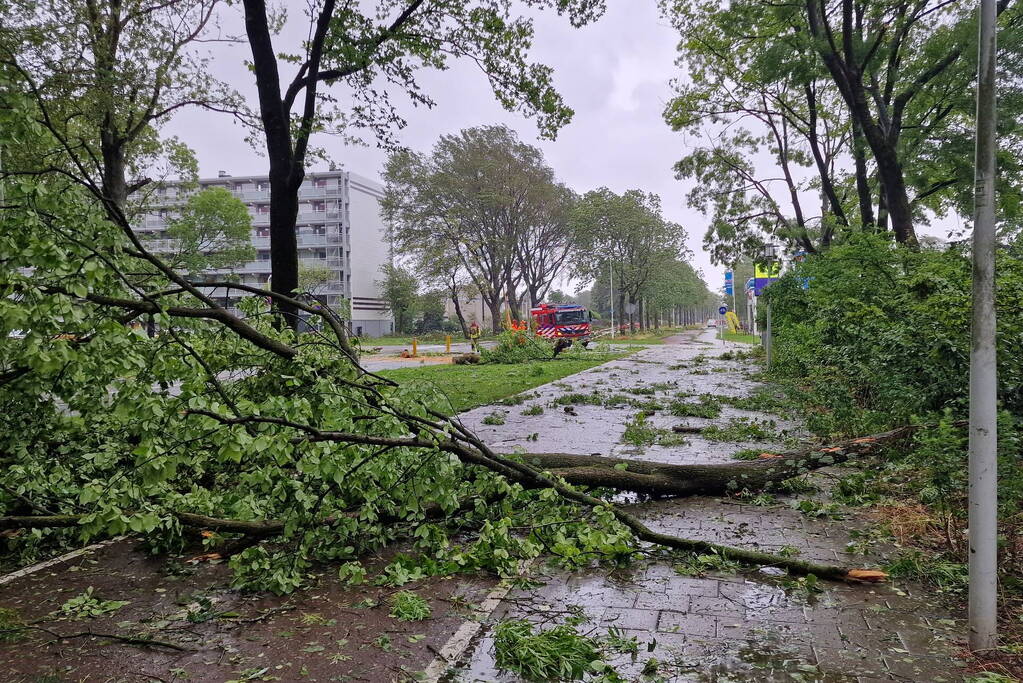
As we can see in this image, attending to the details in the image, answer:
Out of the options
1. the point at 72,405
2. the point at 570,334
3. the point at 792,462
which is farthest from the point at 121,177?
the point at 570,334

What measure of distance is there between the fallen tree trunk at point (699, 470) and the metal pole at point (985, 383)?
9.68 ft

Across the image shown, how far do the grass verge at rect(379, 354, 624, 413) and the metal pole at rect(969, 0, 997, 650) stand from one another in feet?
29.5

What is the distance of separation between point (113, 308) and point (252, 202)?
80.8 meters

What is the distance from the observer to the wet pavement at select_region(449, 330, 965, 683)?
330cm

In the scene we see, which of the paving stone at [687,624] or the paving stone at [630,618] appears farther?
A: the paving stone at [630,618]

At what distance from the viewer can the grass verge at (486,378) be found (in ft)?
49.4

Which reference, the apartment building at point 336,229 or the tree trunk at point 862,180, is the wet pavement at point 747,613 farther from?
the apartment building at point 336,229

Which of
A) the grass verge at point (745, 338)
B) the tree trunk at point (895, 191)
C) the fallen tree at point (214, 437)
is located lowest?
the grass verge at point (745, 338)

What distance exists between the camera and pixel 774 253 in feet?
75.8

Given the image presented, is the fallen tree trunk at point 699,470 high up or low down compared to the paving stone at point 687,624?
up

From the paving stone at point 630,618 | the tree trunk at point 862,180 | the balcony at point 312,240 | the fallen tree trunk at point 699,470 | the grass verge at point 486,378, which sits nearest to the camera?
the paving stone at point 630,618

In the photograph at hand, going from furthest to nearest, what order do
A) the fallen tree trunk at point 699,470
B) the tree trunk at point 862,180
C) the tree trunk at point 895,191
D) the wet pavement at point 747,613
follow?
the tree trunk at point 862,180 → the tree trunk at point 895,191 → the fallen tree trunk at point 699,470 → the wet pavement at point 747,613

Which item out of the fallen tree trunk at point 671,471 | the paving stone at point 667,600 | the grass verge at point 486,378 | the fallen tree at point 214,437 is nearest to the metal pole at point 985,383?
the fallen tree at point 214,437

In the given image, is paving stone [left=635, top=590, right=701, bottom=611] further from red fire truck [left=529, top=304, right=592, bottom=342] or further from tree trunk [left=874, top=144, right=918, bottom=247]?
red fire truck [left=529, top=304, right=592, bottom=342]
